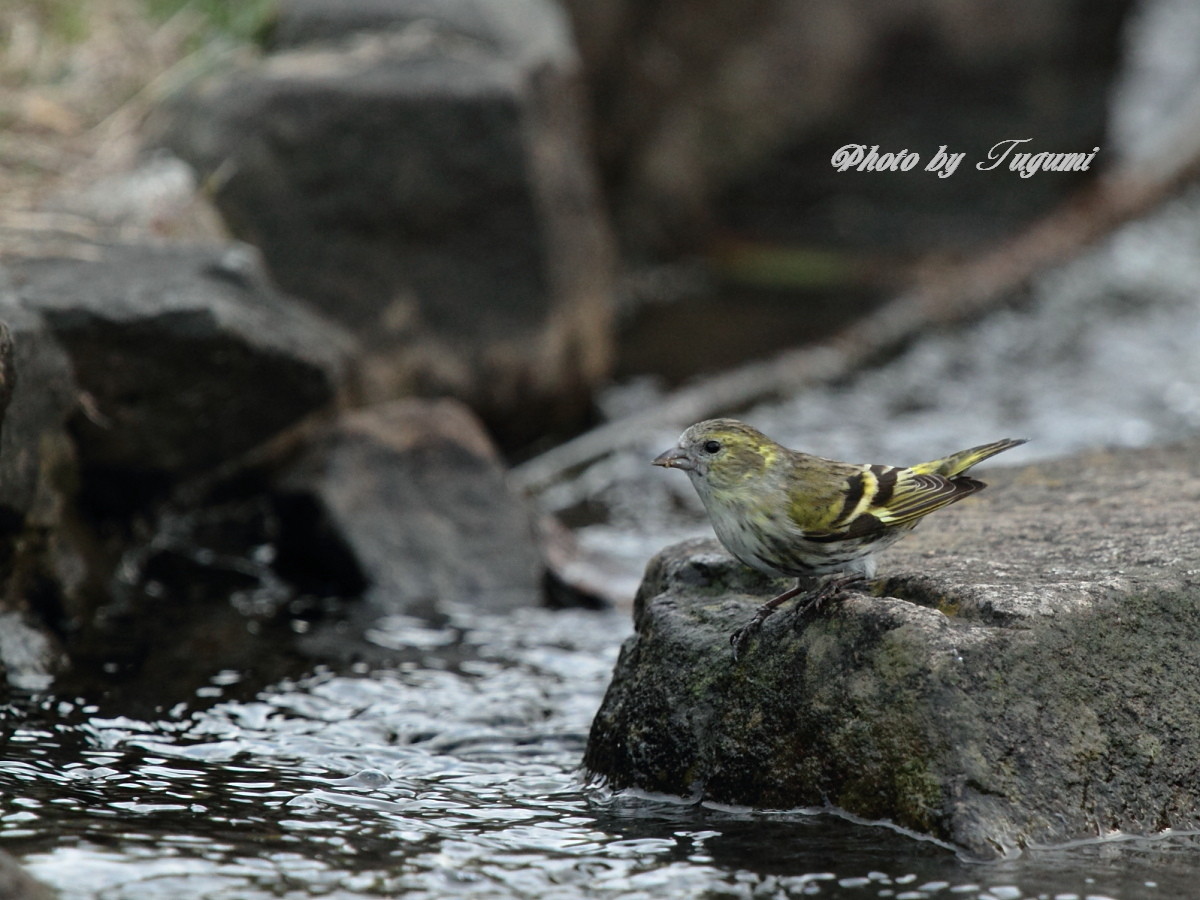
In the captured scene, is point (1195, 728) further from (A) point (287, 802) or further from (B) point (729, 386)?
(B) point (729, 386)

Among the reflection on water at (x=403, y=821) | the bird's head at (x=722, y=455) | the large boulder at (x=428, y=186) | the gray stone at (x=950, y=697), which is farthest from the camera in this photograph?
the large boulder at (x=428, y=186)

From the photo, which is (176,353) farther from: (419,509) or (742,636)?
(742,636)

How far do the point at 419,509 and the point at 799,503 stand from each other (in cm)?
286

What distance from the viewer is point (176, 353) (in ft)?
17.6

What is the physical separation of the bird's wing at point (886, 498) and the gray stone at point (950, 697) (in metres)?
0.18

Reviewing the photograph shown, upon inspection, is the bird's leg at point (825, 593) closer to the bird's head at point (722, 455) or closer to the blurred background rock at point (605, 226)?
the bird's head at point (722, 455)

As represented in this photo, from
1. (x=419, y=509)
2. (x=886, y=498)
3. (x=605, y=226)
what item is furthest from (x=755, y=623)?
(x=605, y=226)

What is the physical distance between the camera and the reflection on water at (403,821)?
3.23 m

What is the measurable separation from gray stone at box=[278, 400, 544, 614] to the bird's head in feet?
6.74

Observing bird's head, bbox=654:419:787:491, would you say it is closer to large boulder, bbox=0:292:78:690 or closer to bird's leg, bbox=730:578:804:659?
bird's leg, bbox=730:578:804:659

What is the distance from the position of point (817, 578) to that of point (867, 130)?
9.07 metres

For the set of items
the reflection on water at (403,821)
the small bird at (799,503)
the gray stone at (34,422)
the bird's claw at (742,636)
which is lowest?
the reflection on water at (403,821)

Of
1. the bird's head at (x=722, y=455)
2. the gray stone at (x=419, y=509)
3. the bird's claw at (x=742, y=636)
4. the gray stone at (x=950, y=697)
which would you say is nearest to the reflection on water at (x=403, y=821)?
the gray stone at (x=950, y=697)

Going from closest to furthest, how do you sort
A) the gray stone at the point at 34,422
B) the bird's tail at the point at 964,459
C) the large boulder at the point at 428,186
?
the bird's tail at the point at 964,459
the gray stone at the point at 34,422
the large boulder at the point at 428,186
